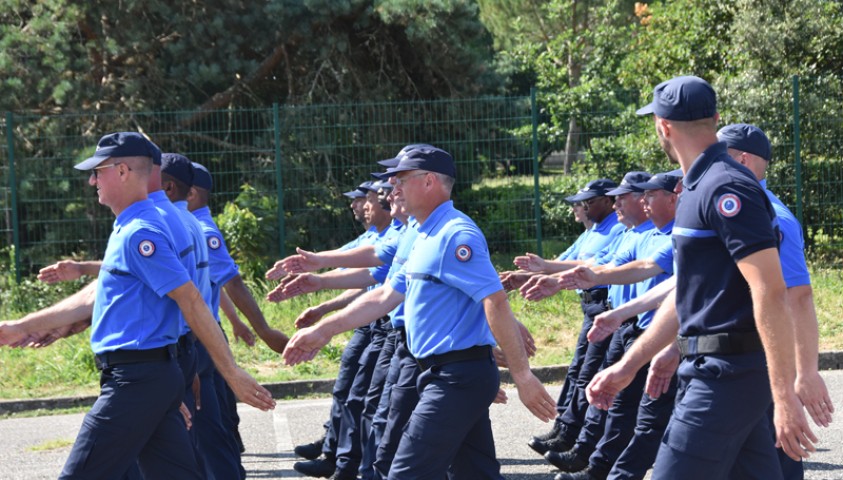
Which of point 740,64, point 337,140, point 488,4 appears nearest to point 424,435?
point 337,140

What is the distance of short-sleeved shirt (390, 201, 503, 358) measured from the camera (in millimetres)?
5262

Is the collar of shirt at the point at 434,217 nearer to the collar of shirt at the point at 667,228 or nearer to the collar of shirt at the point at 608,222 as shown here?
the collar of shirt at the point at 667,228

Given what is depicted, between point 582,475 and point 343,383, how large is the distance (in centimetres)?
183

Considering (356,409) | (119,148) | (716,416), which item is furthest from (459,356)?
(356,409)

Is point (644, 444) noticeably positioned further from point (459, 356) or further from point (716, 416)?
point (716, 416)

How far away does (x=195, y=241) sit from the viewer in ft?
20.9

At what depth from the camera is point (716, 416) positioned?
413 centimetres

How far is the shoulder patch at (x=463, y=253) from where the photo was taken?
5.29m

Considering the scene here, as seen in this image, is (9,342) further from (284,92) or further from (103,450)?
(284,92)

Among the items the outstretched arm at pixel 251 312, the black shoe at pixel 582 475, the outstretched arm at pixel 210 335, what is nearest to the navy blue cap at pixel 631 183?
the black shoe at pixel 582 475

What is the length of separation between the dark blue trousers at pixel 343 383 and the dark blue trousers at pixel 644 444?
2188 millimetres

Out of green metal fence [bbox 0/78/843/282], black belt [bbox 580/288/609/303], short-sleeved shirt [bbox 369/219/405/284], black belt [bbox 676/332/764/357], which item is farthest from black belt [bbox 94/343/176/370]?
green metal fence [bbox 0/78/843/282]

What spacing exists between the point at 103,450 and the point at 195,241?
5.49 ft

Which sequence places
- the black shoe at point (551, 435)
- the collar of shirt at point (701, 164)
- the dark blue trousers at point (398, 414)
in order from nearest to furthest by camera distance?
the collar of shirt at point (701, 164) < the dark blue trousers at point (398, 414) < the black shoe at point (551, 435)
